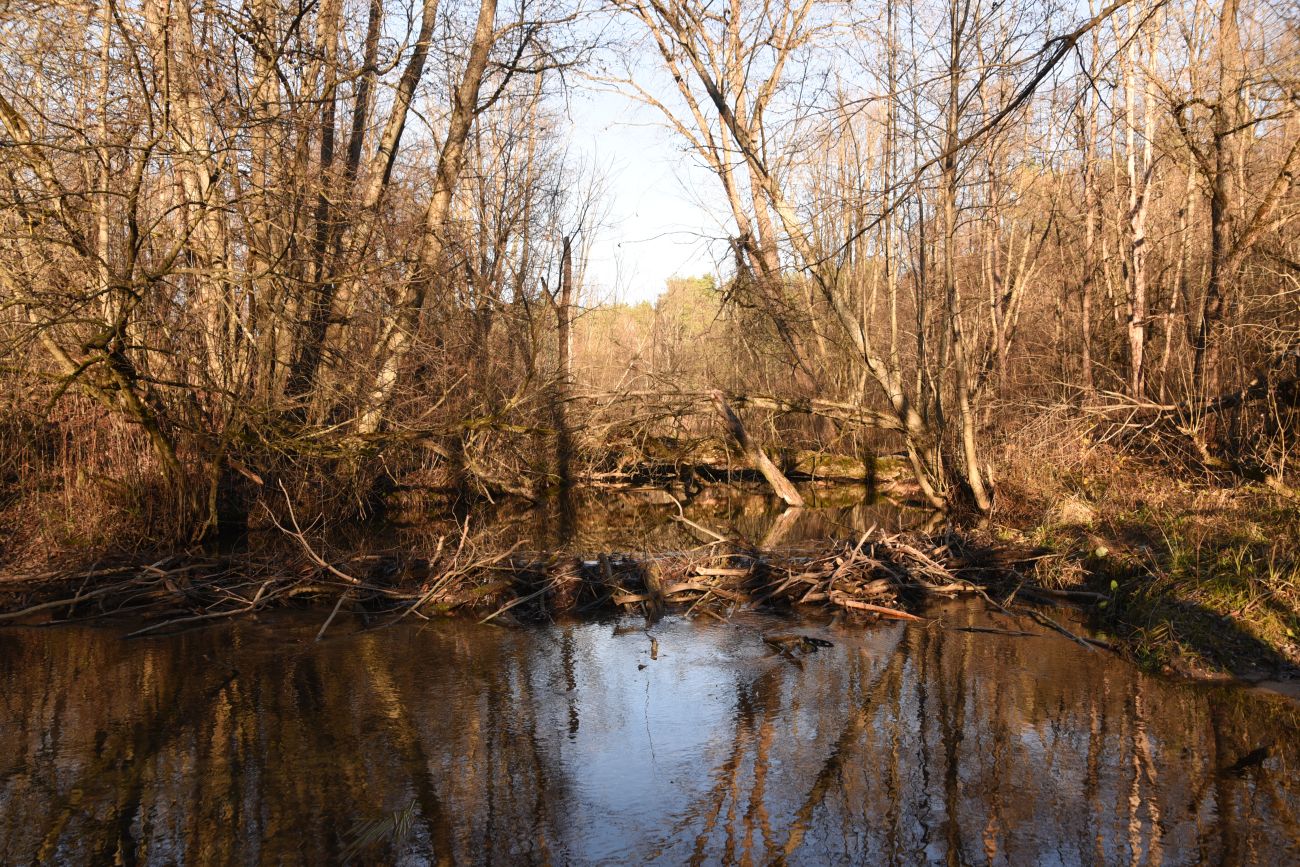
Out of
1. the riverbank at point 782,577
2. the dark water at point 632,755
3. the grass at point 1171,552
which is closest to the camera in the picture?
the dark water at point 632,755

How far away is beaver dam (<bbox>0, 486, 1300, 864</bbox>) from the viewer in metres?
4.10

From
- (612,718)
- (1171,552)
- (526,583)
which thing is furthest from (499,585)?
(1171,552)

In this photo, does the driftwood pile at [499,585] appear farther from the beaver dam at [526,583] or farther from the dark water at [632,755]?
the dark water at [632,755]

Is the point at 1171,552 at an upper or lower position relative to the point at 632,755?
upper

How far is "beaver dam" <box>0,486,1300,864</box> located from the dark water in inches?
0.8

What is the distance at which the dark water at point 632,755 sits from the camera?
4027 mm

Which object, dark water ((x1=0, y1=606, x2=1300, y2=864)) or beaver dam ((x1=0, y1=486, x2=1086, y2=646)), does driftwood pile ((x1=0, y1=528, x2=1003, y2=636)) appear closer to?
beaver dam ((x1=0, y1=486, x2=1086, y2=646))

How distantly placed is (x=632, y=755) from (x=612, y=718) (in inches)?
24.7

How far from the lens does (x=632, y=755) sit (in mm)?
5070

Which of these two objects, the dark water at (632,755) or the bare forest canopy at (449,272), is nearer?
the dark water at (632,755)

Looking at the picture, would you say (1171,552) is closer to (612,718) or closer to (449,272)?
(612,718)

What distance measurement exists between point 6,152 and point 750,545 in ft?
25.8

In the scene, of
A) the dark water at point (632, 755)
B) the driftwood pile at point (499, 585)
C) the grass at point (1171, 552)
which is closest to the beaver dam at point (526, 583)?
the driftwood pile at point (499, 585)

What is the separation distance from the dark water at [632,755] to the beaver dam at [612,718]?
0.07 feet
